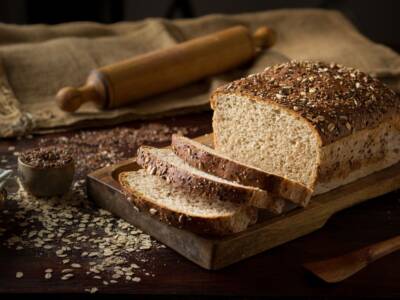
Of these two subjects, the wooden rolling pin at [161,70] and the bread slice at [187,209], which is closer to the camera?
the bread slice at [187,209]

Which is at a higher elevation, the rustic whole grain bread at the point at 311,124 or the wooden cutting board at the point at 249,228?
the rustic whole grain bread at the point at 311,124

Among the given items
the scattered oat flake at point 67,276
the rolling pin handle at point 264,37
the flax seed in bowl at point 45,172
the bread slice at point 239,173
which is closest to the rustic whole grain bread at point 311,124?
the bread slice at point 239,173

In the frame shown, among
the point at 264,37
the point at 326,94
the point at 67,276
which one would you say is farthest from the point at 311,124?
the point at 264,37

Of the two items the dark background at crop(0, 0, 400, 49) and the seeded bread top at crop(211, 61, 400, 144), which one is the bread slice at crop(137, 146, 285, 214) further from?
the dark background at crop(0, 0, 400, 49)

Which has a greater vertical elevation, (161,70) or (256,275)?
(161,70)

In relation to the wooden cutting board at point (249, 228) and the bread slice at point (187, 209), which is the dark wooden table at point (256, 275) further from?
the bread slice at point (187, 209)

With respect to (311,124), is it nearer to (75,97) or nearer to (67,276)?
(67,276)

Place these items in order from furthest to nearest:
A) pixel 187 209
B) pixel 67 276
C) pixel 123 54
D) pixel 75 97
Answer: 1. pixel 123 54
2. pixel 75 97
3. pixel 187 209
4. pixel 67 276

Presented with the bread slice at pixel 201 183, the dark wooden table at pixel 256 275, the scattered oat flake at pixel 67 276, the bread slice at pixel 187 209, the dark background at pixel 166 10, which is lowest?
the dark background at pixel 166 10
